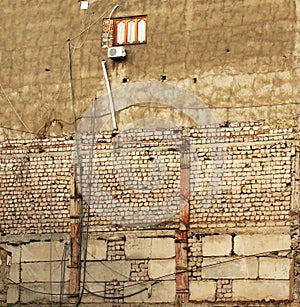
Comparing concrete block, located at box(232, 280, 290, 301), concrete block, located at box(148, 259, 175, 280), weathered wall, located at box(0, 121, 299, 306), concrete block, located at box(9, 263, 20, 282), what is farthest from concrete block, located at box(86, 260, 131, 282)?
concrete block, located at box(232, 280, 290, 301)

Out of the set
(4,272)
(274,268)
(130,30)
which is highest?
(130,30)

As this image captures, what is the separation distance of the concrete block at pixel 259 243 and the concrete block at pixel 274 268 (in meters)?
0.18

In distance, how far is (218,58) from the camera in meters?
16.6

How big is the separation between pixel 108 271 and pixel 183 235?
1.55 m

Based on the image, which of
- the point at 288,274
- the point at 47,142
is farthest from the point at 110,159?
the point at 288,274

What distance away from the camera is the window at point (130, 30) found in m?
17.2

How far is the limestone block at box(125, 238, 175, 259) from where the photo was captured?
53.3ft

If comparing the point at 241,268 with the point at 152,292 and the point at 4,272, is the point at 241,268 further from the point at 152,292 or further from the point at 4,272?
the point at 4,272

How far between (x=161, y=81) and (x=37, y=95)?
2569 millimetres

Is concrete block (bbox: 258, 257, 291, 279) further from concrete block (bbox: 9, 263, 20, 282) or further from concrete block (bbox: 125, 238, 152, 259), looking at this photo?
concrete block (bbox: 9, 263, 20, 282)

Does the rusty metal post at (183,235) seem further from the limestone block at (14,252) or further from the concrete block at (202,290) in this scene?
the limestone block at (14,252)

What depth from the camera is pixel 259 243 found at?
51.5ft

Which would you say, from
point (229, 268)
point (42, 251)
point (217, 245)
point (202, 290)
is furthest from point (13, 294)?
point (229, 268)

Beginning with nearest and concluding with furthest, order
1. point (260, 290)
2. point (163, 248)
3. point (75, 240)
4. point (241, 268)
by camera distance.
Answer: point (260, 290)
point (241, 268)
point (163, 248)
point (75, 240)
